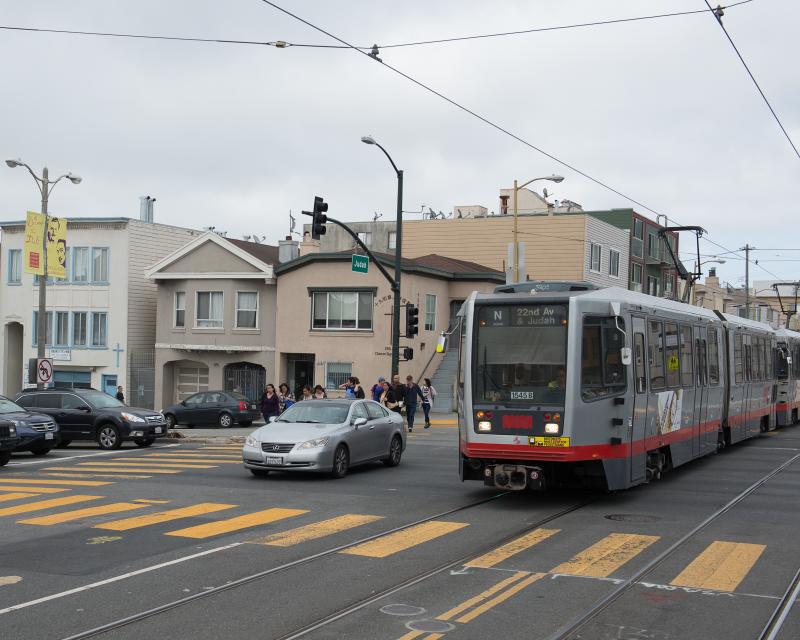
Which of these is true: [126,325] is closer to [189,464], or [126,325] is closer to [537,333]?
[189,464]

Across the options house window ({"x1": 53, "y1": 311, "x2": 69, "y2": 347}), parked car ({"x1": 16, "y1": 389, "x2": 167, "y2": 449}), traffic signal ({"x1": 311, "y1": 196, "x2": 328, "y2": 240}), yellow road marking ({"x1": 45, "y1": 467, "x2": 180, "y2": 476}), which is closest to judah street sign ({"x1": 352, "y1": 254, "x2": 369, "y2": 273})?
traffic signal ({"x1": 311, "y1": 196, "x2": 328, "y2": 240})

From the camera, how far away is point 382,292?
39.4m

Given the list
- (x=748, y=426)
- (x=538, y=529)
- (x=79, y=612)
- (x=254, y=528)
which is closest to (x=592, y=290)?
(x=538, y=529)

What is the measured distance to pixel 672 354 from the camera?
53.8ft

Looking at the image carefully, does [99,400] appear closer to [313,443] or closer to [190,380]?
[313,443]

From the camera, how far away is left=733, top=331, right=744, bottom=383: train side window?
22.2 metres

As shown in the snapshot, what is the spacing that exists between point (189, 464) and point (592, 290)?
32.4 ft

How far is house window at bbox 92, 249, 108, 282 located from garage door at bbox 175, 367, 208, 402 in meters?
6.06

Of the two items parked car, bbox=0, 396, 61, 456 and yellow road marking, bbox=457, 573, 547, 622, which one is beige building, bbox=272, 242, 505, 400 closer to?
parked car, bbox=0, 396, 61, 456

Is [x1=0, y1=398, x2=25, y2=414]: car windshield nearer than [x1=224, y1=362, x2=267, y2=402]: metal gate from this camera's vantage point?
Yes

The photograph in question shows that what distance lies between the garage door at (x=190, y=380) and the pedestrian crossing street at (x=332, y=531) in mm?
28617

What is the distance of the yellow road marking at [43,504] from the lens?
1359cm

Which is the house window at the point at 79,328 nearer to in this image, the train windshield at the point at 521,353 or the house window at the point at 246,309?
the house window at the point at 246,309

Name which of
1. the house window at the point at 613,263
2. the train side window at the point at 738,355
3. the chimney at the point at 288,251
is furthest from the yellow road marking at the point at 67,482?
the house window at the point at 613,263
